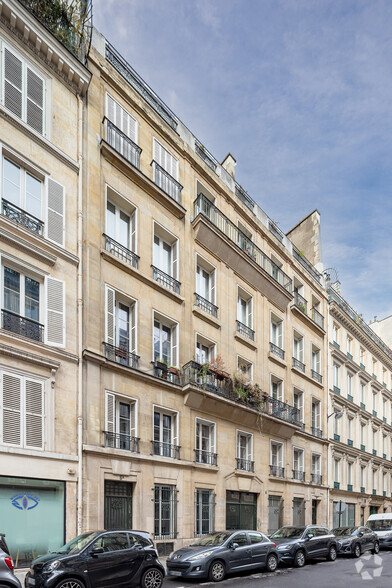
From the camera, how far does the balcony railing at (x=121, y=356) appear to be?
1809 centimetres

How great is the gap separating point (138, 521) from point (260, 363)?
10.7 m

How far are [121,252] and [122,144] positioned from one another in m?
3.93

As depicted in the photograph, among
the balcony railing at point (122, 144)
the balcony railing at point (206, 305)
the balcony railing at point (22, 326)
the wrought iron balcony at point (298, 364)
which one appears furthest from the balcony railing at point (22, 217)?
the wrought iron balcony at point (298, 364)

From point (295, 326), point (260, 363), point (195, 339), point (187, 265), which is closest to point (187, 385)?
point (195, 339)

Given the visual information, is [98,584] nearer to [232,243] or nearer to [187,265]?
[187,265]

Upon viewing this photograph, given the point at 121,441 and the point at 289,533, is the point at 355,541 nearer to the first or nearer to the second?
the point at 289,533

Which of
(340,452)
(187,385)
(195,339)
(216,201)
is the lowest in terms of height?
(340,452)

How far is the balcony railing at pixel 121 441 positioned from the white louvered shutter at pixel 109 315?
2.86 m

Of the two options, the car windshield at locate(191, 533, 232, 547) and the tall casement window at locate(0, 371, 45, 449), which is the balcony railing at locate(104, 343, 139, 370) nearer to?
the tall casement window at locate(0, 371, 45, 449)

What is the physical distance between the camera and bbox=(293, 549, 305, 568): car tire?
61.0ft

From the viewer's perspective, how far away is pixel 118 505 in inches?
696

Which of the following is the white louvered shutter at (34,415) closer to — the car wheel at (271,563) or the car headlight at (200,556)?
the car headlight at (200,556)

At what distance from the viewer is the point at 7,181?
15688 millimetres

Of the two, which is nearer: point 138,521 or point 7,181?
point 7,181
